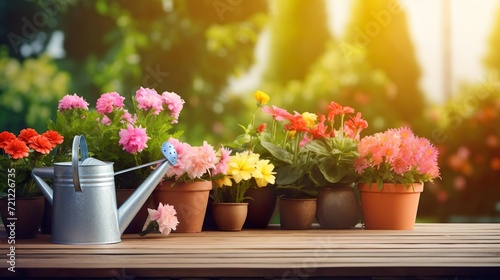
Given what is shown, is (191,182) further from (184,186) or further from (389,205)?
(389,205)

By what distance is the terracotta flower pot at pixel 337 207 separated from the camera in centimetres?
299

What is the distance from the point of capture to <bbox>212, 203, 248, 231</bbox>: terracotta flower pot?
2902mm

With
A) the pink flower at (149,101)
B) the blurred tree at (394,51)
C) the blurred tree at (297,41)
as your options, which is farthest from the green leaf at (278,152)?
the blurred tree at (297,41)

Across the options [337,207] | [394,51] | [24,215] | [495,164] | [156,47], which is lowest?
[24,215]

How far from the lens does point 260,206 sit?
301 cm

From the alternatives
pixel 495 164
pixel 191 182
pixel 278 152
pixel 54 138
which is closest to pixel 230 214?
pixel 191 182

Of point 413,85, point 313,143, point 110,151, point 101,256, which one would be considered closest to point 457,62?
point 413,85

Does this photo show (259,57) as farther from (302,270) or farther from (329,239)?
(302,270)

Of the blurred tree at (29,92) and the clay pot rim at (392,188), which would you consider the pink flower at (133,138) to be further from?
the blurred tree at (29,92)

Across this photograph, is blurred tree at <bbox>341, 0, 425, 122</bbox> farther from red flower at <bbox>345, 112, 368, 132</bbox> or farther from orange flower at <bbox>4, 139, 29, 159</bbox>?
orange flower at <bbox>4, 139, 29, 159</bbox>

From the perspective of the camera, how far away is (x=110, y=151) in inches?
110

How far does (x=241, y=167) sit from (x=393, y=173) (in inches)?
21.3

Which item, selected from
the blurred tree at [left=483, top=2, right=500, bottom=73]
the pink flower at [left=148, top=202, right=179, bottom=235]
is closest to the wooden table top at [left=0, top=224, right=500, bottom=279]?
the pink flower at [left=148, top=202, right=179, bottom=235]

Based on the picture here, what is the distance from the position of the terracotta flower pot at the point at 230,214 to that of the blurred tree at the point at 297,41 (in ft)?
16.6
